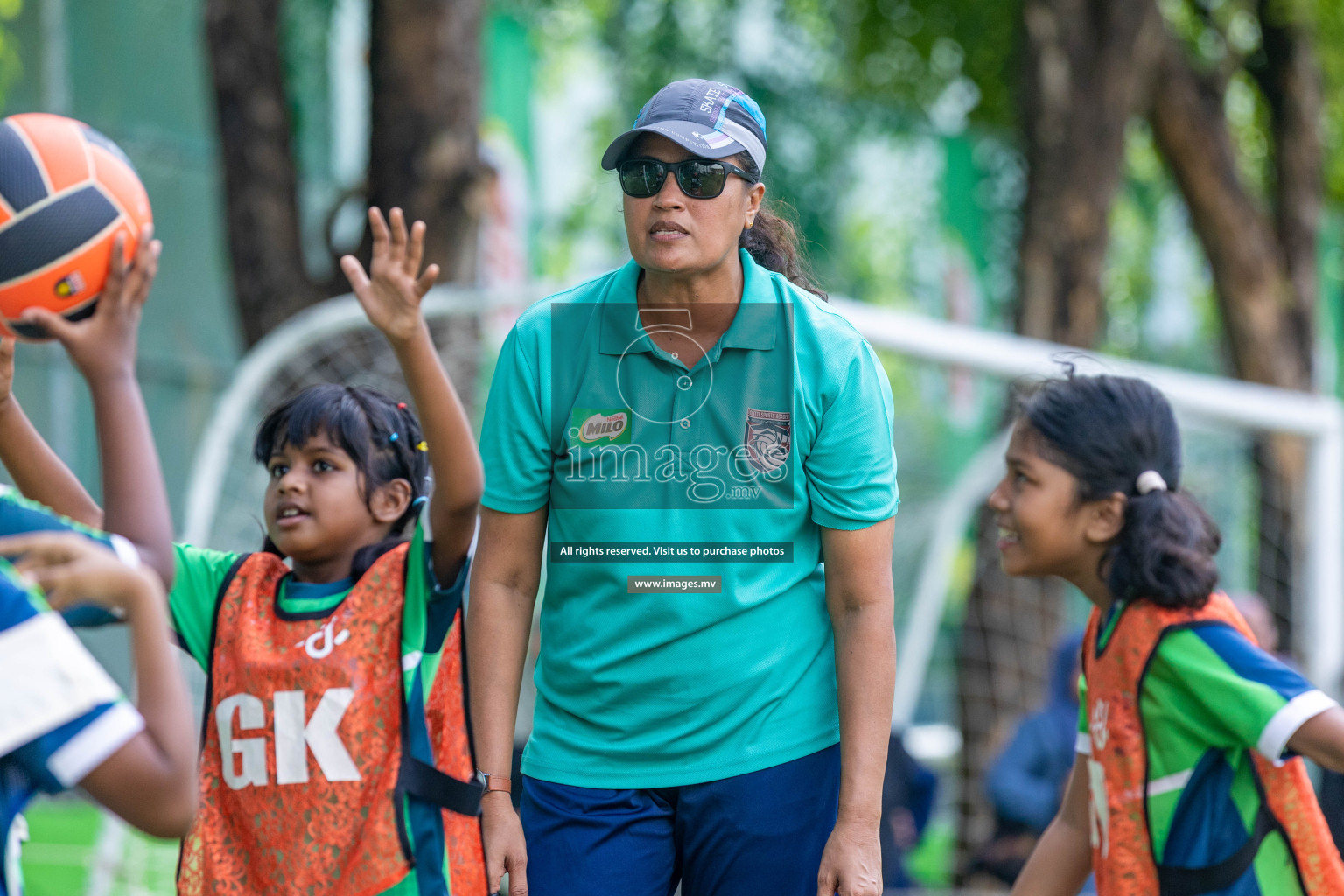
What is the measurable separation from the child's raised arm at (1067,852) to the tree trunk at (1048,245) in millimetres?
4702

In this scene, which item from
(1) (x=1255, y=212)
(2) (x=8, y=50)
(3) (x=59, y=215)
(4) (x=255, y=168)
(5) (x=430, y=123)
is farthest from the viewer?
(1) (x=1255, y=212)

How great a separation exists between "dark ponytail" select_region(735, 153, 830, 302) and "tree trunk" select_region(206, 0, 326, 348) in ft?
11.4

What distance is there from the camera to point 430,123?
18.9 ft

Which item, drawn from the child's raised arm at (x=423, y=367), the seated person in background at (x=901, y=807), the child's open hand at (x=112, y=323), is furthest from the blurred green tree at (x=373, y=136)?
the child's open hand at (x=112, y=323)

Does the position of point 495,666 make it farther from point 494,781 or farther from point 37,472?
point 37,472

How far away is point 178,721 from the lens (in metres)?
1.86

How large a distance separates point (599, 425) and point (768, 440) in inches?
12.9

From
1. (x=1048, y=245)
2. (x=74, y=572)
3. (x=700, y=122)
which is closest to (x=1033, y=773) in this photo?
(x=1048, y=245)

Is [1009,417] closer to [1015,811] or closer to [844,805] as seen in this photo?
[1015,811]

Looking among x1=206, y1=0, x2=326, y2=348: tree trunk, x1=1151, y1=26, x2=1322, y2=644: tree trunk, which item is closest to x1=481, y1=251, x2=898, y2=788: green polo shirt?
x1=206, y1=0, x2=326, y2=348: tree trunk

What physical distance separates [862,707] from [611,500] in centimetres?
61

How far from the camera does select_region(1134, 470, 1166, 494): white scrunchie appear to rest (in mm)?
3168

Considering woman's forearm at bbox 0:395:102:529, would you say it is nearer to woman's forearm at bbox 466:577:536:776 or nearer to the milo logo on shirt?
woman's forearm at bbox 466:577:536:776

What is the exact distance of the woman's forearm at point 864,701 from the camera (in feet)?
8.56
